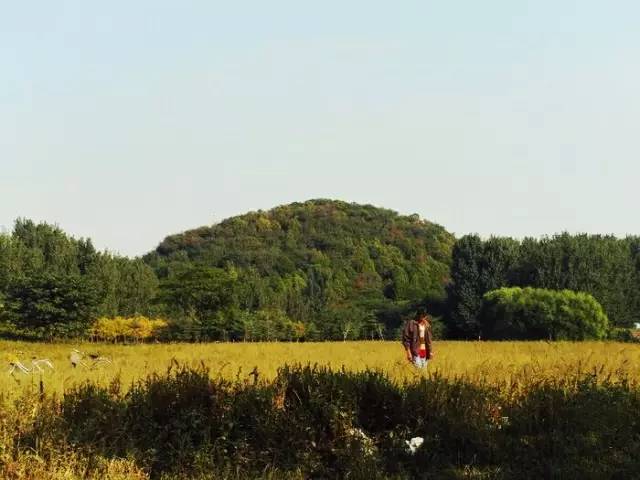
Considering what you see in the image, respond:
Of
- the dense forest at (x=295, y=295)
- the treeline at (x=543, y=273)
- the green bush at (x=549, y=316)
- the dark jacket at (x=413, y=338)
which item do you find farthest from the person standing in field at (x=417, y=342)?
the treeline at (x=543, y=273)

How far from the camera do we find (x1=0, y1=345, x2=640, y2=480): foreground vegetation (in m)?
6.41

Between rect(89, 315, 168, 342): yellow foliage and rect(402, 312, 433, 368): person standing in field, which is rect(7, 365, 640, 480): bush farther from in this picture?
rect(89, 315, 168, 342): yellow foliage

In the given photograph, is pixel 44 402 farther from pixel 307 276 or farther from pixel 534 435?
pixel 307 276

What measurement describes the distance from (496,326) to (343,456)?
51195 mm

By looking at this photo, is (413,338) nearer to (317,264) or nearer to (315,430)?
(315,430)

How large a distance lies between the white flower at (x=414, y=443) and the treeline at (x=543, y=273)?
5349 cm

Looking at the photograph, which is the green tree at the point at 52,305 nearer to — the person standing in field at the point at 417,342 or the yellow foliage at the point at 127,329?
the yellow foliage at the point at 127,329

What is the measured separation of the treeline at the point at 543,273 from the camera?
64.2m

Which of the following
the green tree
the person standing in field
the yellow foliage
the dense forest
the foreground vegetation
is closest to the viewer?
the foreground vegetation

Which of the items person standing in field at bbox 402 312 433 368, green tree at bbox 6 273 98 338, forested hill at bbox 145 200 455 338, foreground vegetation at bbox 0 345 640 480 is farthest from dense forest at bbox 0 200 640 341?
foreground vegetation at bbox 0 345 640 480

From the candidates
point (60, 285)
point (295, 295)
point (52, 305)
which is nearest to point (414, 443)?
point (52, 305)

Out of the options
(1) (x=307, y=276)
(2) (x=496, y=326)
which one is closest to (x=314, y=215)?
(1) (x=307, y=276)

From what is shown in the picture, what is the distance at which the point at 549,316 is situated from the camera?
167ft

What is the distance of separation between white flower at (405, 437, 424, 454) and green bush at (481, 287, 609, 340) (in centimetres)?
4602
